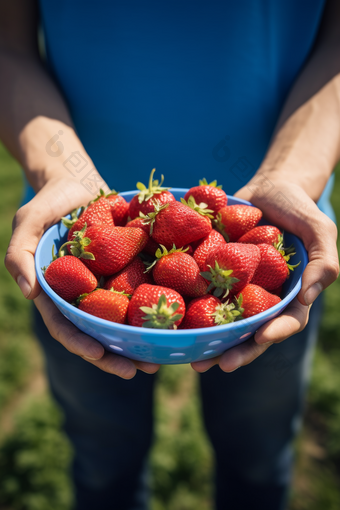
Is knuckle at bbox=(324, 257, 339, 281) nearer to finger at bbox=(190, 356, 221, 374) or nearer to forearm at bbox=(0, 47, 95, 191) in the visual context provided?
finger at bbox=(190, 356, 221, 374)

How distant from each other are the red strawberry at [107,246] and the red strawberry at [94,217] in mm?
34

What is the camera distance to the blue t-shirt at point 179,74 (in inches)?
66.4

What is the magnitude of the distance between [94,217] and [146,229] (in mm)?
192

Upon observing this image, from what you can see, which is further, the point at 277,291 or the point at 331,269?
the point at 277,291

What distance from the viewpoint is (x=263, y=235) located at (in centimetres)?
157

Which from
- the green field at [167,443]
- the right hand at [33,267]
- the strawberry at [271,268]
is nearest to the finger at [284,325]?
the strawberry at [271,268]

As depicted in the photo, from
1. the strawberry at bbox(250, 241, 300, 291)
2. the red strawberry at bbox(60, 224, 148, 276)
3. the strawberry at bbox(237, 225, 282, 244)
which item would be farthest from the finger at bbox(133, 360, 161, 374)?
the strawberry at bbox(237, 225, 282, 244)

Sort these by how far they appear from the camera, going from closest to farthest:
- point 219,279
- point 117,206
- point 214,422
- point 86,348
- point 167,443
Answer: point 86,348
point 219,279
point 117,206
point 214,422
point 167,443

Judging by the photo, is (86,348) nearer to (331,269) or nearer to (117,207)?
(117,207)

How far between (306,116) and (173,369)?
6.32 ft

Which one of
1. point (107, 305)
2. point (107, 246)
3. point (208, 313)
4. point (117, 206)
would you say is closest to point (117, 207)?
point (117, 206)

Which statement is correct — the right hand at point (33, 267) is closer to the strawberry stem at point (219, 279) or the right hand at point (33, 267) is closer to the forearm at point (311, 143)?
the strawberry stem at point (219, 279)

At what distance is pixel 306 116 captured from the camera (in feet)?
5.86

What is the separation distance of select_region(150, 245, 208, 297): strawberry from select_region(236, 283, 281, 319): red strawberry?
0.13 metres
